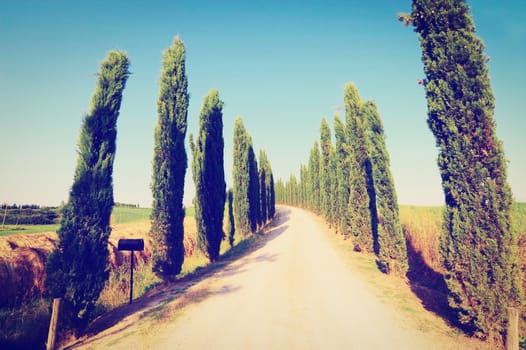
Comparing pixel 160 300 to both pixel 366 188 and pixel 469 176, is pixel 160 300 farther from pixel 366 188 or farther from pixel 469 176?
pixel 366 188

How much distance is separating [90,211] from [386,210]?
362 inches

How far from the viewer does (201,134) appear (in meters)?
13.1

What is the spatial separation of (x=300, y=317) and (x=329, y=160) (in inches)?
800

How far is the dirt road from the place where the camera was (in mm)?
4496

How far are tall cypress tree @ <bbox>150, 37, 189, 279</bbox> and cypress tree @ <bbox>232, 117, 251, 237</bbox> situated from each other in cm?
1075

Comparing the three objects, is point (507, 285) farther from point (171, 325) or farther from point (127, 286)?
point (127, 286)

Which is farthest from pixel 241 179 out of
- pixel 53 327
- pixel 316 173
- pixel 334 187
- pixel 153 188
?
pixel 316 173

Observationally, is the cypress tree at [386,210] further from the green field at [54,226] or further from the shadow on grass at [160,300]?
the green field at [54,226]

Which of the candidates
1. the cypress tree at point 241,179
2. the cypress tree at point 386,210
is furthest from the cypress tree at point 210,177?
the cypress tree at point 386,210

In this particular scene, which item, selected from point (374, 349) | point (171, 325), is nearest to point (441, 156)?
point (374, 349)

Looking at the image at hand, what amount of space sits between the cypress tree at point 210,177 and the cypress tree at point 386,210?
7.70 m

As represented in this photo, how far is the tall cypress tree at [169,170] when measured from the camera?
8875mm

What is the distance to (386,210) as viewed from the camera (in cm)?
916

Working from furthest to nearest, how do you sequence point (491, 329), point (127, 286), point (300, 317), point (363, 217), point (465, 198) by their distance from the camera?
point (363, 217)
point (127, 286)
point (300, 317)
point (465, 198)
point (491, 329)
